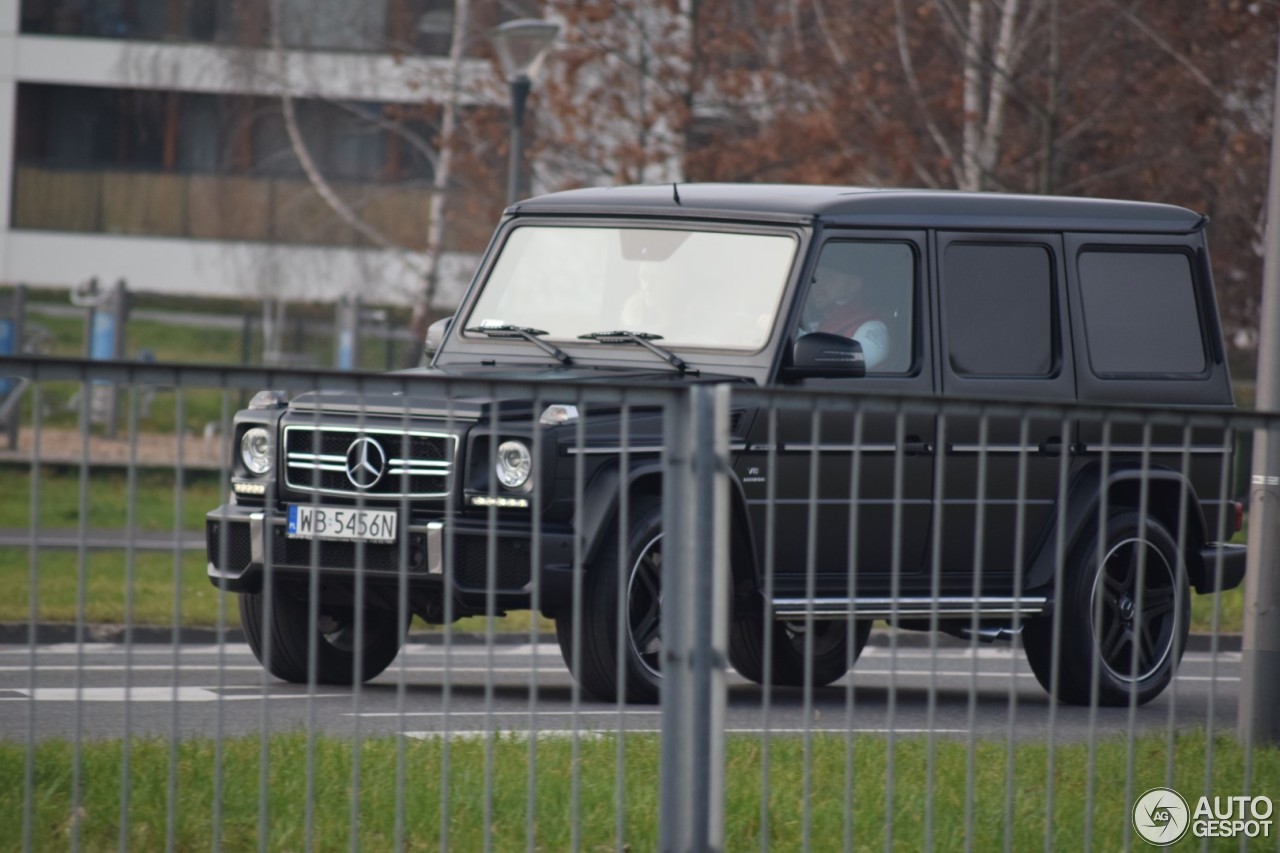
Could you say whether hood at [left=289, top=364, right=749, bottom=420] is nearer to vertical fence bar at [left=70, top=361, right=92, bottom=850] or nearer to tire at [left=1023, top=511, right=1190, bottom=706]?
vertical fence bar at [left=70, top=361, right=92, bottom=850]

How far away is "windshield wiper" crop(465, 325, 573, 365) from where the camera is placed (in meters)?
8.66

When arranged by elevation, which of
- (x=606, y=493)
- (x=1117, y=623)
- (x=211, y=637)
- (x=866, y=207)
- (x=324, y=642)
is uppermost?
(x=866, y=207)

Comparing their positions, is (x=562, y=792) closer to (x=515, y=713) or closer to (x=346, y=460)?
(x=515, y=713)

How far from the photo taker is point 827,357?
827 cm

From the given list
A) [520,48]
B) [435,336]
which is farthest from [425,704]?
[520,48]

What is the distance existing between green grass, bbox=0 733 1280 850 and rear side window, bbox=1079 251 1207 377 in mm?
3953

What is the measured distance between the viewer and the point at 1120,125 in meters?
18.5

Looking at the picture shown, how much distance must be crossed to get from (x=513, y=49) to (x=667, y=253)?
6745mm

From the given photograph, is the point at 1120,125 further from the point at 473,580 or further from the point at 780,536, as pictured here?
the point at 473,580

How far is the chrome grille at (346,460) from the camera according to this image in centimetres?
464

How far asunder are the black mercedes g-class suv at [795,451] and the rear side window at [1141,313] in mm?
14

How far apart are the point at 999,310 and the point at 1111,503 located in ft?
4.69

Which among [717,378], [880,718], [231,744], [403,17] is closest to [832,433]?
[880,718]

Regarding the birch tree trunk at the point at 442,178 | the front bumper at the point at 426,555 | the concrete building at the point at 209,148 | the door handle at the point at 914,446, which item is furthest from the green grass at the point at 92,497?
the concrete building at the point at 209,148
